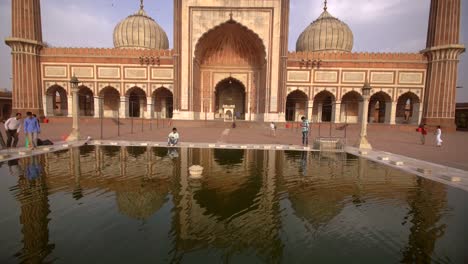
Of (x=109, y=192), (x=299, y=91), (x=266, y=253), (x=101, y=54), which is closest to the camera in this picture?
(x=266, y=253)

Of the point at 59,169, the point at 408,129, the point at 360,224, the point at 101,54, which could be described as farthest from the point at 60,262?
the point at 101,54

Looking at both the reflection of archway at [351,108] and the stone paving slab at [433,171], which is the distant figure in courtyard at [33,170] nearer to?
the stone paving slab at [433,171]

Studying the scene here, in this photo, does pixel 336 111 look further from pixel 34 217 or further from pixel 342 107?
pixel 34 217

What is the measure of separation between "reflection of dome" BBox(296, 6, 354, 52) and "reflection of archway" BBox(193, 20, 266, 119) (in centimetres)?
752

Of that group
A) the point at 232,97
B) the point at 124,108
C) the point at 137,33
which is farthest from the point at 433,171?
the point at 137,33

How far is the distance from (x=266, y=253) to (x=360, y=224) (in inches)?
57.6

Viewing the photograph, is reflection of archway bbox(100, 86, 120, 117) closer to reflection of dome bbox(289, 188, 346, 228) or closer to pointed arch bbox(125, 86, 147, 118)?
pointed arch bbox(125, 86, 147, 118)

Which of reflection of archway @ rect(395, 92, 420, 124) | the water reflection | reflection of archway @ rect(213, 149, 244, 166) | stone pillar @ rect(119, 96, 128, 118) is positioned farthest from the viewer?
Answer: stone pillar @ rect(119, 96, 128, 118)

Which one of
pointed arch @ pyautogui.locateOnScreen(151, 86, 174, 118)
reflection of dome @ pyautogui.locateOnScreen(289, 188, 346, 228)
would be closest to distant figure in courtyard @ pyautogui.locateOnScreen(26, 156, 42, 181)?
reflection of dome @ pyautogui.locateOnScreen(289, 188, 346, 228)

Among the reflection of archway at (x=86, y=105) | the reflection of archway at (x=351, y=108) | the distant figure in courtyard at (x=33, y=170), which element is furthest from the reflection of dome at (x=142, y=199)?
the reflection of archway at (x=86, y=105)

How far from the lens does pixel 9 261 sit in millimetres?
2205

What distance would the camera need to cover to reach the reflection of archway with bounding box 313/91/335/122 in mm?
26642

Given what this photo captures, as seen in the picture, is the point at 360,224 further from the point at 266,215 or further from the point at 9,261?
the point at 9,261

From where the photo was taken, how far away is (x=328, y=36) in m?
27.5
